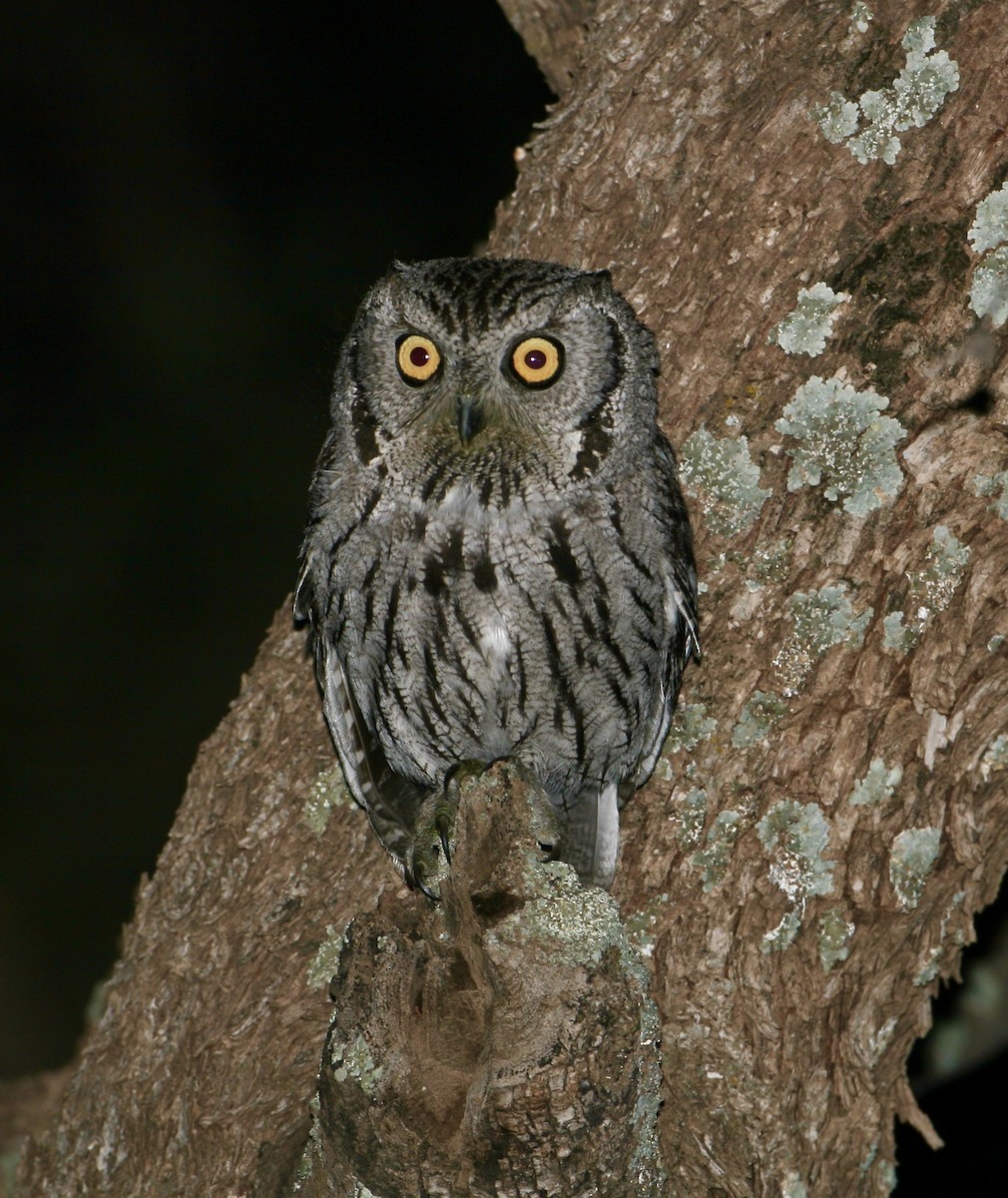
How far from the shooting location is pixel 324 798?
290 centimetres

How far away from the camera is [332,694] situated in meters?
2.88

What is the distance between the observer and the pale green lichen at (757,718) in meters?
2.61

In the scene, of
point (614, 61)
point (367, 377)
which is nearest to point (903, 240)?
point (614, 61)

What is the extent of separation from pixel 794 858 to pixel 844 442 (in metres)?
0.90

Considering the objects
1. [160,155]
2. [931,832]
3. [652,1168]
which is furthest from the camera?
[160,155]

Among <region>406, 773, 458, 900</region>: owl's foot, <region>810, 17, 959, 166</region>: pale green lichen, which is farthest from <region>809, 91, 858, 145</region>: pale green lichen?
<region>406, 773, 458, 900</region>: owl's foot

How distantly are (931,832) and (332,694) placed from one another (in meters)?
1.39

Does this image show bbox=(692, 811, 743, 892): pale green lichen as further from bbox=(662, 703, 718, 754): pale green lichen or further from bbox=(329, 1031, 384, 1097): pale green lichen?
bbox=(329, 1031, 384, 1097): pale green lichen

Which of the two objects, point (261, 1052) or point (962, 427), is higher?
point (962, 427)

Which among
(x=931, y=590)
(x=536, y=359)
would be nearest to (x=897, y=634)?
(x=931, y=590)

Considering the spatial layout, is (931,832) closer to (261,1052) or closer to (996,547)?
(996,547)

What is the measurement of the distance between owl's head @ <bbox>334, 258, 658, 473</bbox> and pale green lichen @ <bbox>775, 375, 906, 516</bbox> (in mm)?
335

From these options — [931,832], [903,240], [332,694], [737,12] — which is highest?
[737,12]

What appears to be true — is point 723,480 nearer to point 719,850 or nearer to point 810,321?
point 810,321
